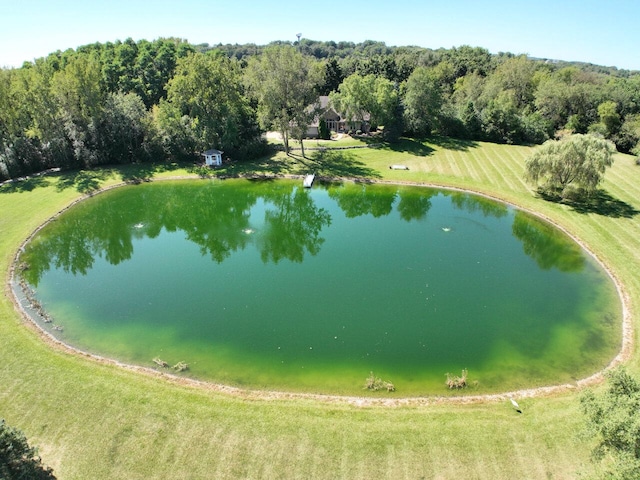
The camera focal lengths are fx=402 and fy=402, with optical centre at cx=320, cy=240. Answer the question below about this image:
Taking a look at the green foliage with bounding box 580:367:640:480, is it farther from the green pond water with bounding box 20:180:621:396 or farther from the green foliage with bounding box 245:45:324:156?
the green foliage with bounding box 245:45:324:156

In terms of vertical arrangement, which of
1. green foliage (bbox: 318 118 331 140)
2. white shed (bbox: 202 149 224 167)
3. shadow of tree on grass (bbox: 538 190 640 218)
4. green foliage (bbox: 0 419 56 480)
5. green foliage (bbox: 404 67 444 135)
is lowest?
green foliage (bbox: 0 419 56 480)

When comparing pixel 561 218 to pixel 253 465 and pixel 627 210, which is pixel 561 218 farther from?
pixel 253 465

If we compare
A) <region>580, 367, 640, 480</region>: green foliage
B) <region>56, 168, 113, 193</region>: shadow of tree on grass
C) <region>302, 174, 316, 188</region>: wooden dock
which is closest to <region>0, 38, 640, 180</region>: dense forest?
<region>56, 168, 113, 193</region>: shadow of tree on grass

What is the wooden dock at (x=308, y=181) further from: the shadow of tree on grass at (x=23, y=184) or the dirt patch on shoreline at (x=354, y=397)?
the dirt patch on shoreline at (x=354, y=397)

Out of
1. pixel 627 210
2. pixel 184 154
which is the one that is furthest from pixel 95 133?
pixel 627 210

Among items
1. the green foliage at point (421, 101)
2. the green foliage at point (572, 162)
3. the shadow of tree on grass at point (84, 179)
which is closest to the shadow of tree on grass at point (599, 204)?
the green foliage at point (572, 162)

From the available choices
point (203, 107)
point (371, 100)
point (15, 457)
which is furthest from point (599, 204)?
point (15, 457)

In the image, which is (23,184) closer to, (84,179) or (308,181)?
(84,179)

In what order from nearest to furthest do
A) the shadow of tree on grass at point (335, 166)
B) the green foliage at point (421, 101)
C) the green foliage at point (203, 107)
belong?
1. the shadow of tree on grass at point (335, 166)
2. the green foliage at point (203, 107)
3. the green foliage at point (421, 101)
